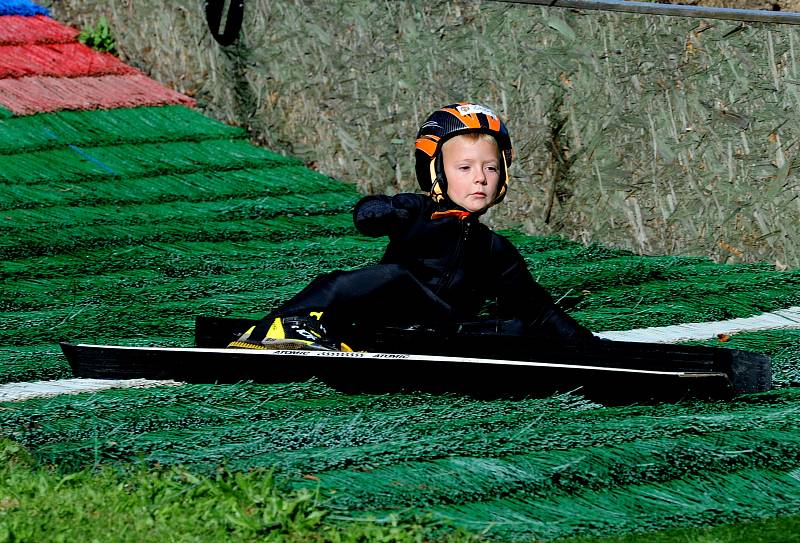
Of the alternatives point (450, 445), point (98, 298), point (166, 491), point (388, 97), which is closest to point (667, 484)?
point (450, 445)

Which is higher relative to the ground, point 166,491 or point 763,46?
point 763,46

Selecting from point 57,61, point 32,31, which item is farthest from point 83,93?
point 32,31

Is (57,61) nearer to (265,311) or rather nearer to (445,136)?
(265,311)

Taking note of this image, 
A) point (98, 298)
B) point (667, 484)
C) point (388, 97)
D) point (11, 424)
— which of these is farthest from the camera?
point (388, 97)

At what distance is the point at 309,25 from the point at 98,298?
13.7ft

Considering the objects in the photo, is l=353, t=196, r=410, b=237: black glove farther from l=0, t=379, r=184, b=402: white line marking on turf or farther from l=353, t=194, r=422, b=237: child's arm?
l=0, t=379, r=184, b=402: white line marking on turf

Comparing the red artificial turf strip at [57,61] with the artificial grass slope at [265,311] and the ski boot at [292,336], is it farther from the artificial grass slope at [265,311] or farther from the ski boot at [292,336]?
the ski boot at [292,336]

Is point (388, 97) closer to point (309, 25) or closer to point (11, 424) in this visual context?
point (309, 25)

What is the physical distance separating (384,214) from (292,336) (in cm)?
72

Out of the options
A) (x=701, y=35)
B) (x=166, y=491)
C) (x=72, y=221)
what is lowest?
(x=166, y=491)

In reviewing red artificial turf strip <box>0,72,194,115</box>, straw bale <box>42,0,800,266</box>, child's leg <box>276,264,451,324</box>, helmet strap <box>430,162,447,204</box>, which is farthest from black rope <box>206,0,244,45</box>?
child's leg <box>276,264,451,324</box>

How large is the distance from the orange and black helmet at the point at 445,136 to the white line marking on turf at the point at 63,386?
1539 mm

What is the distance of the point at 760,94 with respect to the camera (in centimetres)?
966

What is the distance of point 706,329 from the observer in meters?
7.69
